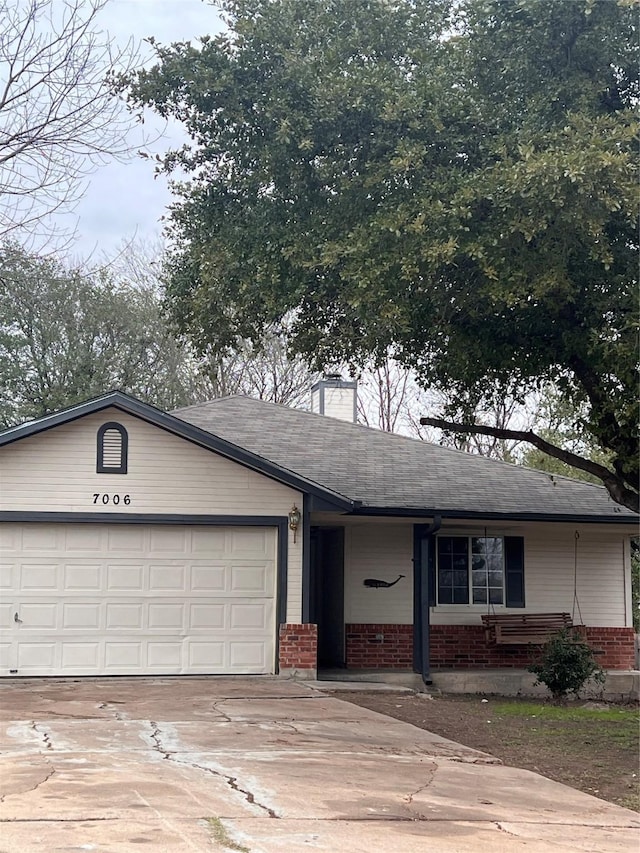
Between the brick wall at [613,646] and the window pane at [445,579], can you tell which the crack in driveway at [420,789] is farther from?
the brick wall at [613,646]

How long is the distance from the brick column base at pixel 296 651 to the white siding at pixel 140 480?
223 millimetres

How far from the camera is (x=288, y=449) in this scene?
62.8 feet

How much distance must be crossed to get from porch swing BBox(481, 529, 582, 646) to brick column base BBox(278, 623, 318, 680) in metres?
3.80

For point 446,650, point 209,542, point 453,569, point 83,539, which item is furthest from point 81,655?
point 453,569

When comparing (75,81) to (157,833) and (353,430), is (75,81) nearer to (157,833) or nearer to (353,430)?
(157,833)

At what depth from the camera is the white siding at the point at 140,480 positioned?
14508mm

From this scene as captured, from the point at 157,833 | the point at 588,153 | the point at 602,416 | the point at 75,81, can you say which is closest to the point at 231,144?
the point at 75,81

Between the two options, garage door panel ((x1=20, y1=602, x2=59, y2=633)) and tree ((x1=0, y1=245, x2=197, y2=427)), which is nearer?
garage door panel ((x1=20, y1=602, x2=59, y2=633))

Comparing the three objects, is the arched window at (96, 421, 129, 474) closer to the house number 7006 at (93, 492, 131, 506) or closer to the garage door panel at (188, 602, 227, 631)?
the house number 7006 at (93, 492, 131, 506)

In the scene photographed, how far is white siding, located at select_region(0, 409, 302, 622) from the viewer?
14.5m

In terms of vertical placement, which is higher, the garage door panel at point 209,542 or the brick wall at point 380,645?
the garage door panel at point 209,542

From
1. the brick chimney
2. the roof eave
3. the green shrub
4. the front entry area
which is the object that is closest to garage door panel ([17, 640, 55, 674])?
the roof eave

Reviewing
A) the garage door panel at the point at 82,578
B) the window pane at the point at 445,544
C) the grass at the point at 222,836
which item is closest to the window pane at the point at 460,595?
the window pane at the point at 445,544

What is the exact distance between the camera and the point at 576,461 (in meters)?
14.0
